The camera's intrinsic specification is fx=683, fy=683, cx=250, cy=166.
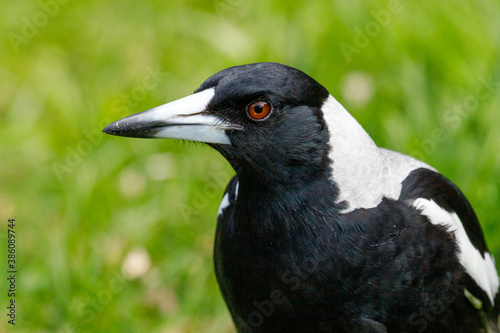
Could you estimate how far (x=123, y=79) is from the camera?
4359 millimetres

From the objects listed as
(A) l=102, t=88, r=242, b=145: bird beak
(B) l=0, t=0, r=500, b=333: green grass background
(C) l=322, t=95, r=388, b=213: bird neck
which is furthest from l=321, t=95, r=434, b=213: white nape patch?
(B) l=0, t=0, r=500, b=333: green grass background

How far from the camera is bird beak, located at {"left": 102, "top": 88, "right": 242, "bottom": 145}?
201 centimetres

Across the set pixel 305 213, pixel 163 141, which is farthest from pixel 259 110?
pixel 163 141

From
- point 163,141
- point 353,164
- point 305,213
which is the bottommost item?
point 305,213

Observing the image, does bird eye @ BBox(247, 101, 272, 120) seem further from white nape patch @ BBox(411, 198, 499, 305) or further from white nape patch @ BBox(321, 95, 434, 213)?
white nape patch @ BBox(411, 198, 499, 305)

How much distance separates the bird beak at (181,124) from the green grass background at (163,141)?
1.20 metres

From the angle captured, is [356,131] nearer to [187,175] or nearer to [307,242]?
[307,242]

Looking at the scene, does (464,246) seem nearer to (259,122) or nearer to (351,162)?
(351,162)

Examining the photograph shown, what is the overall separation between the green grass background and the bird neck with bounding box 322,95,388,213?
1221 mm

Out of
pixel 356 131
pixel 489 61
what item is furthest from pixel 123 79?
pixel 356 131

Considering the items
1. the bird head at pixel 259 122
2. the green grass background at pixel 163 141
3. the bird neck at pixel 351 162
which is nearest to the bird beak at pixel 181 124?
the bird head at pixel 259 122

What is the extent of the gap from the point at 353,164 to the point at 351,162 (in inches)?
0.4

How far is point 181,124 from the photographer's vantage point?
2.04 m

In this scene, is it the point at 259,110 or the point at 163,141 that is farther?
the point at 163,141
